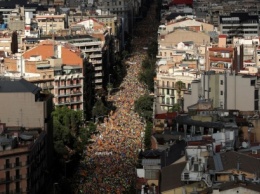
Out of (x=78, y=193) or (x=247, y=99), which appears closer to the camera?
(x=78, y=193)

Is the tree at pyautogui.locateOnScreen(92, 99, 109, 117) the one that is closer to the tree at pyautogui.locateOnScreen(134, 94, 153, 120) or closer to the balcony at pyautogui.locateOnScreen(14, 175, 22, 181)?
the tree at pyautogui.locateOnScreen(134, 94, 153, 120)

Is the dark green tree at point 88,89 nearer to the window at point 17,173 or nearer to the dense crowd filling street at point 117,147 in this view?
the dense crowd filling street at point 117,147

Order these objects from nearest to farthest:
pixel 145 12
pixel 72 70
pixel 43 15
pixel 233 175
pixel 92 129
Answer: pixel 233 175 → pixel 92 129 → pixel 72 70 → pixel 43 15 → pixel 145 12

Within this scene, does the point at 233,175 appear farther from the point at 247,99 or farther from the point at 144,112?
the point at 144,112

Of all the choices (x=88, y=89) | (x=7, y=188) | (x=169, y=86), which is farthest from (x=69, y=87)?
(x=7, y=188)

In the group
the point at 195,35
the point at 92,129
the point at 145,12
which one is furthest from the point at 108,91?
the point at 145,12

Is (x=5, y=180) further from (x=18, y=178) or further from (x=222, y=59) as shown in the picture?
(x=222, y=59)

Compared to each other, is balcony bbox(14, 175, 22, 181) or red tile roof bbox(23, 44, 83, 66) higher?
red tile roof bbox(23, 44, 83, 66)

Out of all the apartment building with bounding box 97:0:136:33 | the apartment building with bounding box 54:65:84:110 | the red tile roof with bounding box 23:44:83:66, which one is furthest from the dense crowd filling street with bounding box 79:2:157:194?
the apartment building with bounding box 97:0:136:33
